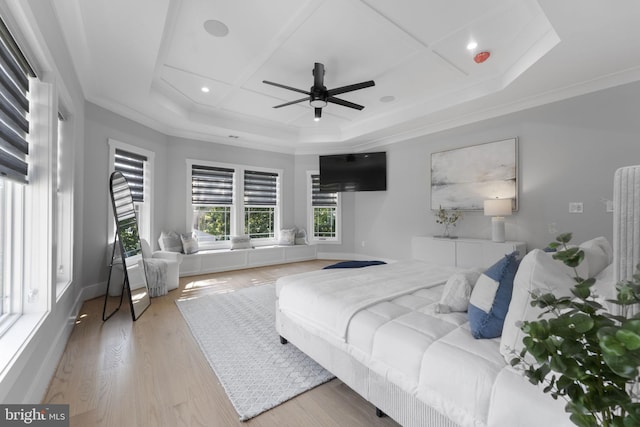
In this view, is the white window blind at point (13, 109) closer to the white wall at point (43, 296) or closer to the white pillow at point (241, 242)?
the white wall at point (43, 296)

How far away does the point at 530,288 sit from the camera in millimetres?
1110

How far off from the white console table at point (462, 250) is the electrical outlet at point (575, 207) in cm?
70

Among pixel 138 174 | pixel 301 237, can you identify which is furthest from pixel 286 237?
pixel 138 174

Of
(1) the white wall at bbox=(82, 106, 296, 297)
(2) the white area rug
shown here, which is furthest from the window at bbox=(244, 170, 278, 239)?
(2) the white area rug

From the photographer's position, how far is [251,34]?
2.79 m

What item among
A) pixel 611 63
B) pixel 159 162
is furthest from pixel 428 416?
pixel 159 162

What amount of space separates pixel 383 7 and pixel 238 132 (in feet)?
11.7

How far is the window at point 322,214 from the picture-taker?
21.8 ft

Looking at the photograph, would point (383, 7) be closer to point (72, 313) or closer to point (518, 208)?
point (518, 208)

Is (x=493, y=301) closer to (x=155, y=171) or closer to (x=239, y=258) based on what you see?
(x=239, y=258)

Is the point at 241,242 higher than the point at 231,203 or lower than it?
lower

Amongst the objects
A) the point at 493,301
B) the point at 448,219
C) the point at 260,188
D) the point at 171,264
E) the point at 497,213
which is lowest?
the point at 171,264

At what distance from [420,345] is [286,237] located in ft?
17.0

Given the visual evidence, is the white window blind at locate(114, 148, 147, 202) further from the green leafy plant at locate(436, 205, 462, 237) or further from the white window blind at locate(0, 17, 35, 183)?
the green leafy plant at locate(436, 205, 462, 237)
